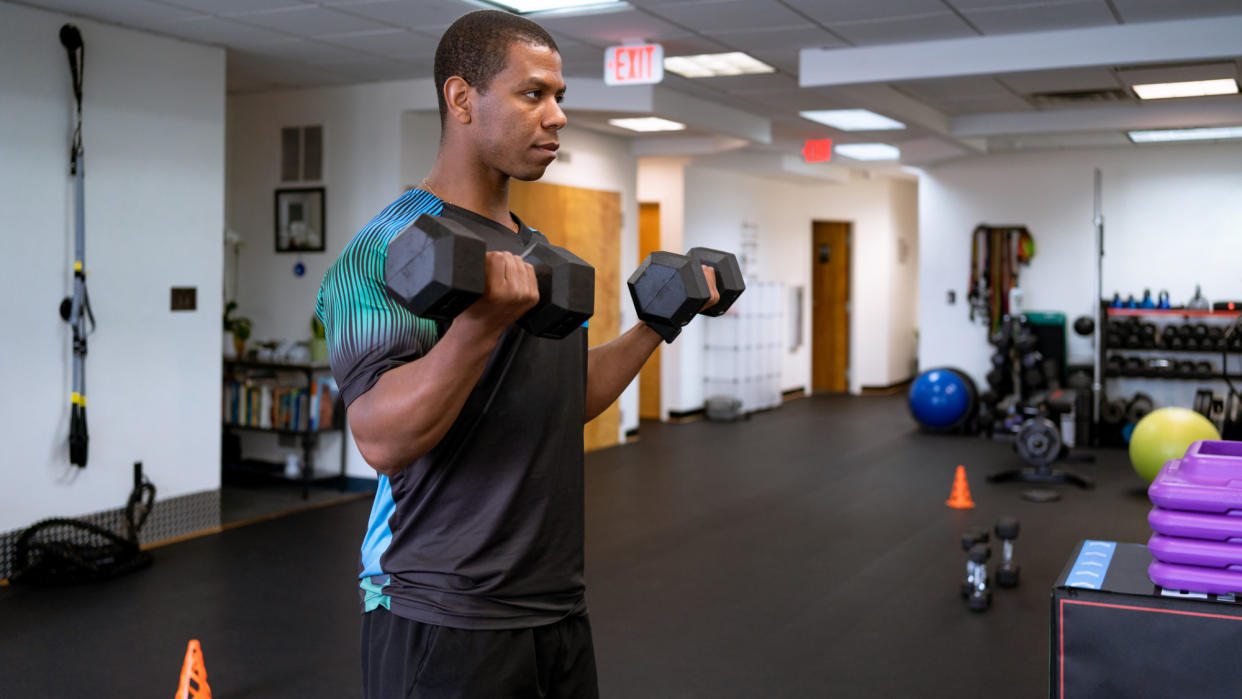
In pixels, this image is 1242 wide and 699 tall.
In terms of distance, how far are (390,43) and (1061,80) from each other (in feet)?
14.0

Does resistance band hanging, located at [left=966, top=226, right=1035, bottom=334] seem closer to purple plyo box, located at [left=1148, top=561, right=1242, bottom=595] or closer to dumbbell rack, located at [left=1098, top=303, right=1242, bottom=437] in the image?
dumbbell rack, located at [left=1098, top=303, right=1242, bottom=437]

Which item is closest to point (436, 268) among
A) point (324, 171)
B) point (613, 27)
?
point (613, 27)

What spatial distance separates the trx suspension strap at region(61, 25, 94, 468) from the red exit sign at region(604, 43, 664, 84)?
2.59 metres

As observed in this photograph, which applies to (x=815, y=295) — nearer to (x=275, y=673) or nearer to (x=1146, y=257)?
(x=1146, y=257)

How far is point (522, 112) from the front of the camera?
1234 millimetres

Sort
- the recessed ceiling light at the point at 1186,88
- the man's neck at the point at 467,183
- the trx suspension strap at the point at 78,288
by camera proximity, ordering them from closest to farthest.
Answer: the man's neck at the point at 467,183 → the trx suspension strap at the point at 78,288 → the recessed ceiling light at the point at 1186,88

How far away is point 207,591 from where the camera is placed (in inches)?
183

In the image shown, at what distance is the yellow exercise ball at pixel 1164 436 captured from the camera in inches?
258

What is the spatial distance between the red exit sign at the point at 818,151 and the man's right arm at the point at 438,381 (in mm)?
8502

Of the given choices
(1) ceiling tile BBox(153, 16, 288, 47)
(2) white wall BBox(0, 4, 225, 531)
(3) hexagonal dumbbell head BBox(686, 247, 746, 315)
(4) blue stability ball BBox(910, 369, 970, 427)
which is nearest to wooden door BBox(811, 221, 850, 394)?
(4) blue stability ball BBox(910, 369, 970, 427)

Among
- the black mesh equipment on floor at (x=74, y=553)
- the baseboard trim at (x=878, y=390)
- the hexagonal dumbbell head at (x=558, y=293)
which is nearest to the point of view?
the hexagonal dumbbell head at (x=558, y=293)

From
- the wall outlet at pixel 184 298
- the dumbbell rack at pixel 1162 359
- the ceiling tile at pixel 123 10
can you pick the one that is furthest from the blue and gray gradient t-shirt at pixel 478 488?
the dumbbell rack at pixel 1162 359

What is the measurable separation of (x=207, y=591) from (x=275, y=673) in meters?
1.19

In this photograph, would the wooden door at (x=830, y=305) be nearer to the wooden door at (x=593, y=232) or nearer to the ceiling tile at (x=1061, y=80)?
the wooden door at (x=593, y=232)
